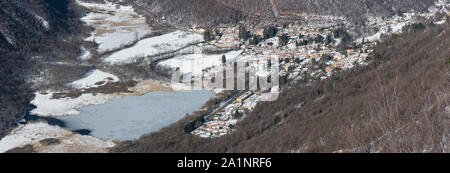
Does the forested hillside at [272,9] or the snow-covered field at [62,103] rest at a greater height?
the forested hillside at [272,9]

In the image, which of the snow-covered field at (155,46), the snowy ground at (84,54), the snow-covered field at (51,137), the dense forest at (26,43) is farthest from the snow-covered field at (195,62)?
the snow-covered field at (51,137)

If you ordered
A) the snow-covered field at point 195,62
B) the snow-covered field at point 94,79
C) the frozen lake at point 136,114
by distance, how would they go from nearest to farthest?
1. the frozen lake at point 136,114
2. the snow-covered field at point 94,79
3. the snow-covered field at point 195,62

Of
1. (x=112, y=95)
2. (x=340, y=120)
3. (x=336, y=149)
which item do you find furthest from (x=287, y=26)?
(x=336, y=149)

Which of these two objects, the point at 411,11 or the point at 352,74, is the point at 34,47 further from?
the point at 411,11

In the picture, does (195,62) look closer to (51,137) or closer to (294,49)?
(294,49)

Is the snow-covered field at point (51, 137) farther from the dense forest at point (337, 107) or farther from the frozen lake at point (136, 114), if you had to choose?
the dense forest at point (337, 107)

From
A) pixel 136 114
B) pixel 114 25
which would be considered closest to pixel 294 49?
pixel 136 114
